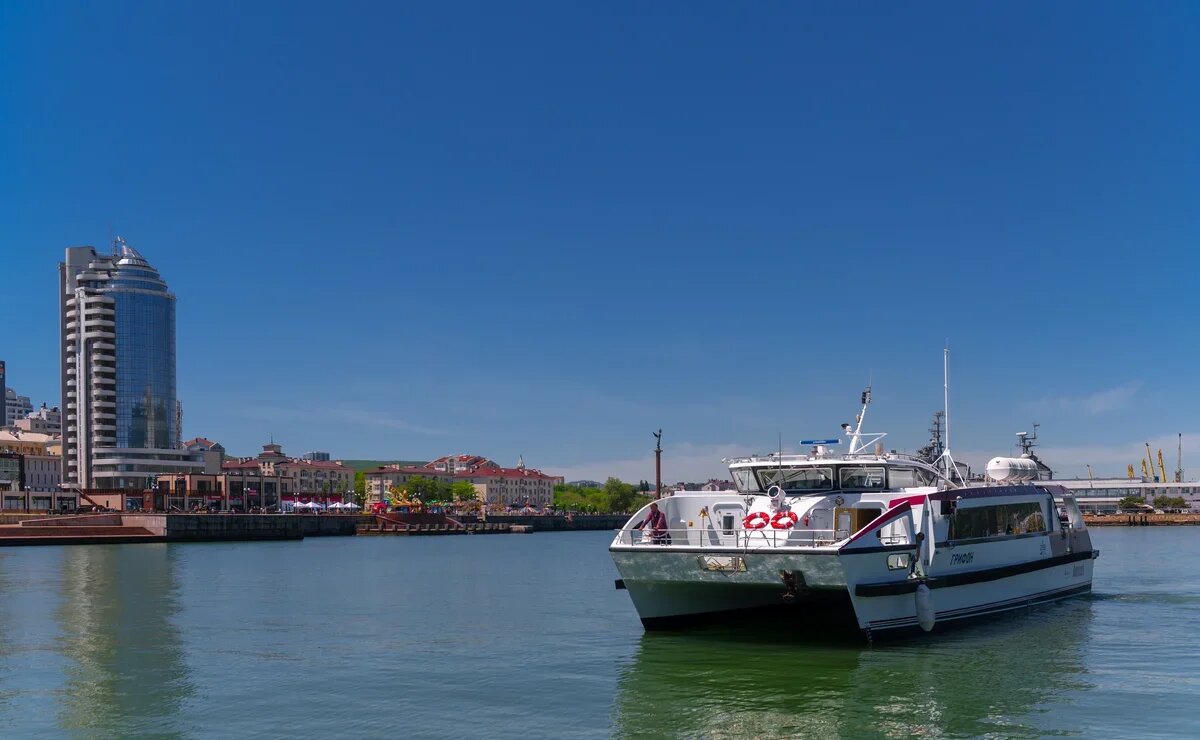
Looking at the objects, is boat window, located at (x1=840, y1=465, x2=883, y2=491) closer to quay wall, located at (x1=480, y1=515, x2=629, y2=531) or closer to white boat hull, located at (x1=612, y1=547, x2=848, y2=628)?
white boat hull, located at (x1=612, y1=547, x2=848, y2=628)

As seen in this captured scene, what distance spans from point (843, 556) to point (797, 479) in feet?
18.7

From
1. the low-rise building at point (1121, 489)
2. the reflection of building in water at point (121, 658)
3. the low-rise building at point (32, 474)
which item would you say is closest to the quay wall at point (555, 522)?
the low-rise building at point (32, 474)

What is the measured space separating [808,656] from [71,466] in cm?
15796

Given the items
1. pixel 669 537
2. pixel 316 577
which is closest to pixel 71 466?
pixel 316 577

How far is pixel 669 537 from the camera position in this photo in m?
25.1

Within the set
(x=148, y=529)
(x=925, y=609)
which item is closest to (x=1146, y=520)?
(x=148, y=529)

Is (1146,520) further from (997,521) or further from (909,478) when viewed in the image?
(909,478)

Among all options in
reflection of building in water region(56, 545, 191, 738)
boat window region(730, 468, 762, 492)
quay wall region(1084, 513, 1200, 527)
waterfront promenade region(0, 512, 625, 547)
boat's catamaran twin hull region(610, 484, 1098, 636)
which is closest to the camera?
reflection of building in water region(56, 545, 191, 738)

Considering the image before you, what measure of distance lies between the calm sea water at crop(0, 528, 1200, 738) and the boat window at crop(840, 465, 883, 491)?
4.10m

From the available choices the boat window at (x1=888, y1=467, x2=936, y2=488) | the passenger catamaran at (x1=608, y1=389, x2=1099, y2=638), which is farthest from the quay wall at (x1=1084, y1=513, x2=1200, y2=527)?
the boat window at (x1=888, y1=467, x2=936, y2=488)

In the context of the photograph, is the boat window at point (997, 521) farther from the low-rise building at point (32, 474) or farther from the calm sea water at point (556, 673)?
the low-rise building at point (32, 474)

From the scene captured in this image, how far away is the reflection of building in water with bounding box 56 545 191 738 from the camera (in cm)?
1803

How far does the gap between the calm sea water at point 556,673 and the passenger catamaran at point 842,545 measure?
36.2 inches

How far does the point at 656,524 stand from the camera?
26.4 meters
